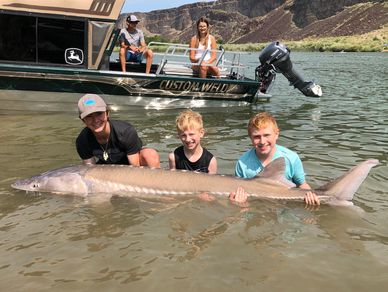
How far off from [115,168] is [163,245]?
4.24 feet

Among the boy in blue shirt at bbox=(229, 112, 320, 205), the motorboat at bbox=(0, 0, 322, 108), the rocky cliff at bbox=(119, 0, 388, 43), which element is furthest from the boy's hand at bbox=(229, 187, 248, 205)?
the rocky cliff at bbox=(119, 0, 388, 43)

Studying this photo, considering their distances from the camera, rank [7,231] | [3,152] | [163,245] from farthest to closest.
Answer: [3,152]
[7,231]
[163,245]

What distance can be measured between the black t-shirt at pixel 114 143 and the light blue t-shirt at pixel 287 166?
1.20 metres

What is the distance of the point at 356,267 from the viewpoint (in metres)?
3.24

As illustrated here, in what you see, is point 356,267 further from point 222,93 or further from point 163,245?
point 222,93

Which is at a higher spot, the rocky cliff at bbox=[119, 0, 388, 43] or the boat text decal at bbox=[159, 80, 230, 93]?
the rocky cliff at bbox=[119, 0, 388, 43]

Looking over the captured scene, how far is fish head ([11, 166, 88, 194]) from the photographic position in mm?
4590

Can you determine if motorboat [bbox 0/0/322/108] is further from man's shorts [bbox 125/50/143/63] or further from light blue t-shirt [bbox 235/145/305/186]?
light blue t-shirt [bbox 235/145/305/186]

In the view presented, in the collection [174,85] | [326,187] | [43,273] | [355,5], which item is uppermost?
[355,5]

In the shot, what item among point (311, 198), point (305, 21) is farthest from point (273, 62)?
point (305, 21)

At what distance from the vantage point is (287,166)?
4.41m

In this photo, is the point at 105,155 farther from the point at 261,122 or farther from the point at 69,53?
the point at 69,53

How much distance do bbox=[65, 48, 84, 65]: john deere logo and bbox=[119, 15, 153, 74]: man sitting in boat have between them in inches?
35.2

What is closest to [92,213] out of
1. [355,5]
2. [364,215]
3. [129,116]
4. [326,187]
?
[326,187]
